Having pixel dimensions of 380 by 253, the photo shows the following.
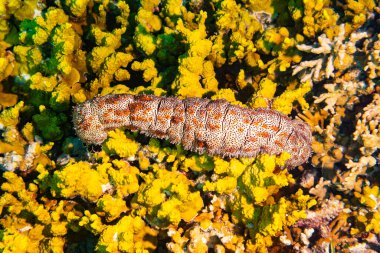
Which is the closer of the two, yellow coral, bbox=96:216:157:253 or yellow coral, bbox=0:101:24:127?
yellow coral, bbox=96:216:157:253

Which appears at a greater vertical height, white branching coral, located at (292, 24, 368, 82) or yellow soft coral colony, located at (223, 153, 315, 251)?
white branching coral, located at (292, 24, 368, 82)

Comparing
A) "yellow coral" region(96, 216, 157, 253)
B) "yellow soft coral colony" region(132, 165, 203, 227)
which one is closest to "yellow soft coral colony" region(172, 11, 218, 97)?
"yellow soft coral colony" region(132, 165, 203, 227)

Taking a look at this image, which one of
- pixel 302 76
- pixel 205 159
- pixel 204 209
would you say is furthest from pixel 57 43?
pixel 302 76

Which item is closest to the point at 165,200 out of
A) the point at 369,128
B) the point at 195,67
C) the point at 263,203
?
the point at 263,203

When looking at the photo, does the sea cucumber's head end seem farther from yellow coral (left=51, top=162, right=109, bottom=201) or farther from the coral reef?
yellow coral (left=51, top=162, right=109, bottom=201)

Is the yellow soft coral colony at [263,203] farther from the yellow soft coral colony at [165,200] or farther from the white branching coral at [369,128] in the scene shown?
the white branching coral at [369,128]

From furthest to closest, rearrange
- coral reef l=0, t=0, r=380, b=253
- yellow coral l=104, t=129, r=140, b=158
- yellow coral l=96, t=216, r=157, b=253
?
yellow coral l=104, t=129, r=140, b=158 < coral reef l=0, t=0, r=380, b=253 < yellow coral l=96, t=216, r=157, b=253

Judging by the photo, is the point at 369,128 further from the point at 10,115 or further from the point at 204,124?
the point at 10,115
